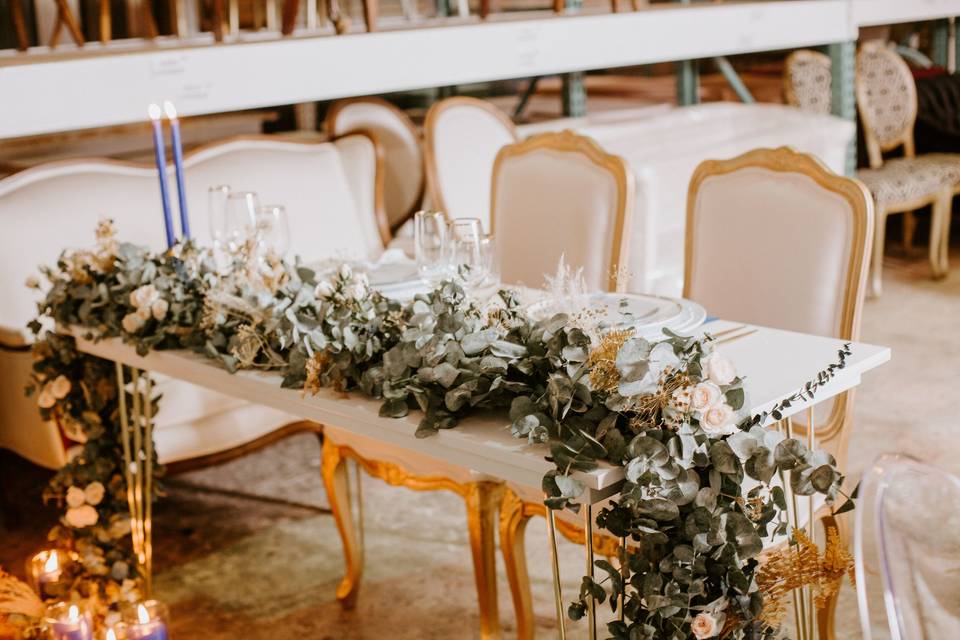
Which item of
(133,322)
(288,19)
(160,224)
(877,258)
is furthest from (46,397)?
(877,258)

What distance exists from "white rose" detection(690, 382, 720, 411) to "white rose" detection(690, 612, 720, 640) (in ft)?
0.80

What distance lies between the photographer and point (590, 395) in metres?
Answer: 1.42

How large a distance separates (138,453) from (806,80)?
466cm

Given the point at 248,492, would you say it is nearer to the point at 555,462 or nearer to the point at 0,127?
the point at 0,127

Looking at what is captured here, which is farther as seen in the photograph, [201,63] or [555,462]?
[201,63]

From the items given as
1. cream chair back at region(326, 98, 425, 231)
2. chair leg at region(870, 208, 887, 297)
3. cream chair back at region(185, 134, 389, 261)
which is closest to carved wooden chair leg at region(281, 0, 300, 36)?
cream chair back at region(185, 134, 389, 261)

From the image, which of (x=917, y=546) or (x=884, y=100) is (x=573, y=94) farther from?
(x=917, y=546)

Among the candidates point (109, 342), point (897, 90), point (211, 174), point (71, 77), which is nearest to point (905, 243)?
point (897, 90)

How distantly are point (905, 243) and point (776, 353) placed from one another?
15.9ft

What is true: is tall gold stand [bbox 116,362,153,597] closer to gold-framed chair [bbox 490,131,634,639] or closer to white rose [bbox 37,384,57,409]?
white rose [bbox 37,384,57,409]

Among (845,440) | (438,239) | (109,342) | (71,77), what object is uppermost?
(71,77)

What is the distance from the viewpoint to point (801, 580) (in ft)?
4.61

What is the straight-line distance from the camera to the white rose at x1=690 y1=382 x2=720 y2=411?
4.42 ft

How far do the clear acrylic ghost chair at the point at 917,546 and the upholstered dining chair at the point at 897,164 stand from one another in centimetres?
431
